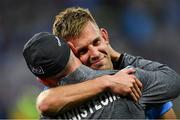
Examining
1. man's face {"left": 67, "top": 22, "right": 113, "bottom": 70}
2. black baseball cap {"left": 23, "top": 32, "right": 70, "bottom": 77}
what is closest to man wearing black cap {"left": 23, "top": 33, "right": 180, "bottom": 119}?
black baseball cap {"left": 23, "top": 32, "right": 70, "bottom": 77}

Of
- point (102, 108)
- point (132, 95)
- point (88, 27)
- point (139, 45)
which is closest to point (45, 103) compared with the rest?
point (102, 108)

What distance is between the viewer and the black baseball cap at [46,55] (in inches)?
65.6

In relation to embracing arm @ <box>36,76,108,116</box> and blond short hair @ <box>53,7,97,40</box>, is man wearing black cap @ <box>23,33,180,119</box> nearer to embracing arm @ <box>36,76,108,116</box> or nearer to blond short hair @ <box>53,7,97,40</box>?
embracing arm @ <box>36,76,108,116</box>

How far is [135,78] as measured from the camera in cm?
180

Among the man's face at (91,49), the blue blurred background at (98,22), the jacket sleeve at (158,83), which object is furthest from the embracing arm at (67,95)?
the blue blurred background at (98,22)

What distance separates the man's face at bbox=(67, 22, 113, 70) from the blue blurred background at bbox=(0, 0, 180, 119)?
→ 2.82 metres

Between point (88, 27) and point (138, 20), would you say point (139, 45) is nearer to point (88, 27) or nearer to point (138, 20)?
point (138, 20)

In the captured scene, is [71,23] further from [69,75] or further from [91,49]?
[69,75]

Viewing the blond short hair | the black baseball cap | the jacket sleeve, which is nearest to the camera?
the black baseball cap

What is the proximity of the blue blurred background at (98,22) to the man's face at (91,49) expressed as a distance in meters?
2.82

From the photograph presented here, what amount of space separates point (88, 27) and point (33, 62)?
1.79 feet

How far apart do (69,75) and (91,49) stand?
433mm

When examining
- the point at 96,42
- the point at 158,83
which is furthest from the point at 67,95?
the point at 96,42

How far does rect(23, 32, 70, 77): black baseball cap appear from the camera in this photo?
1665 mm
